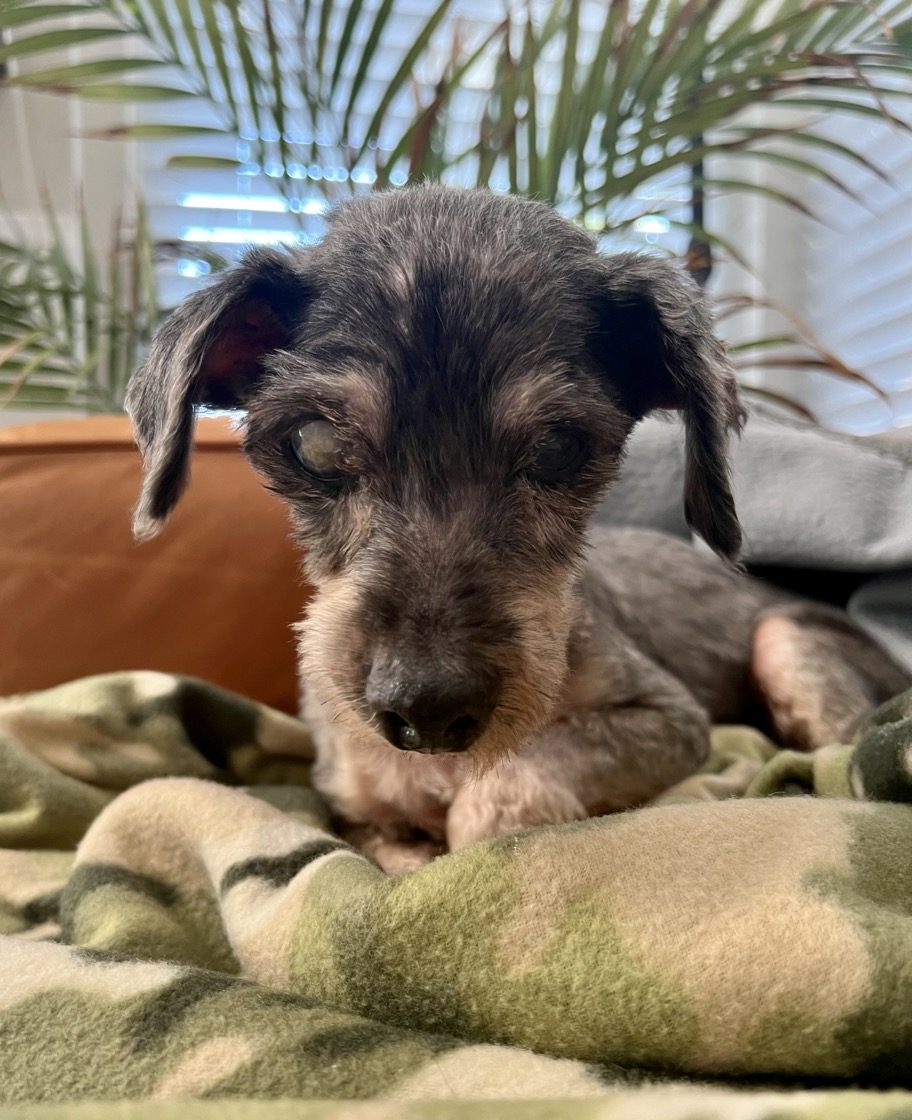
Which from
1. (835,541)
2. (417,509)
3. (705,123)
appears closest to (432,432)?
(417,509)

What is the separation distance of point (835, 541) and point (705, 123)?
1079 millimetres

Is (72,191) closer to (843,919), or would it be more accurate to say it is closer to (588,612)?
(588,612)

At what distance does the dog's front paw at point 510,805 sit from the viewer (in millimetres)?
1148

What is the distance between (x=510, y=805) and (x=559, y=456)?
0.43m

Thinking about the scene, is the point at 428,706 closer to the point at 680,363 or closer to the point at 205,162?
the point at 680,363


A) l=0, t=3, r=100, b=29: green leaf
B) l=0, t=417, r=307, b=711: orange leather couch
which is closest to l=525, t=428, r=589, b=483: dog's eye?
l=0, t=417, r=307, b=711: orange leather couch

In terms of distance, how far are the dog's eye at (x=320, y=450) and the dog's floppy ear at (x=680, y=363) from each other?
0.35m

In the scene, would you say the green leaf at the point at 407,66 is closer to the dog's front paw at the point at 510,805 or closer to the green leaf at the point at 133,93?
the green leaf at the point at 133,93

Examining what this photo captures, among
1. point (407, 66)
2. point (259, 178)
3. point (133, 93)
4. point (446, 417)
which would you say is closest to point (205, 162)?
point (133, 93)

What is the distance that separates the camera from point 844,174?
3.30 metres

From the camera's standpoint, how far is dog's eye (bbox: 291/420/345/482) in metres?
1.06

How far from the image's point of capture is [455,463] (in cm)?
103

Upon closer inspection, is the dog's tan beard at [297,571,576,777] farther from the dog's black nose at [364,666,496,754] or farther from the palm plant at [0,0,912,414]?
the palm plant at [0,0,912,414]

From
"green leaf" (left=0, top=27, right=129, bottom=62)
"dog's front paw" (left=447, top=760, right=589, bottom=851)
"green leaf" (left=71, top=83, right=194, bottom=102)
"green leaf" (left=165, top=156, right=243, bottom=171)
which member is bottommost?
"dog's front paw" (left=447, top=760, right=589, bottom=851)
